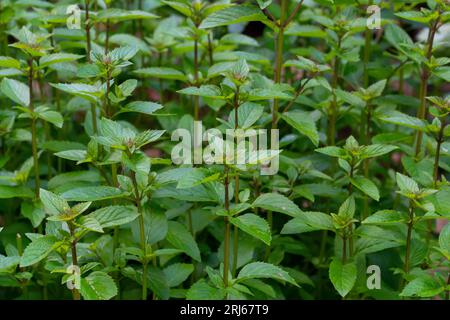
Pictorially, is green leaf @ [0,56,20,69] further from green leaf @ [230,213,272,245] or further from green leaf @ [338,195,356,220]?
green leaf @ [338,195,356,220]

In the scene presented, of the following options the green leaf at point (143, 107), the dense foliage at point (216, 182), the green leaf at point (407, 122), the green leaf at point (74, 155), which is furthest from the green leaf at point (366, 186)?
the green leaf at point (74, 155)

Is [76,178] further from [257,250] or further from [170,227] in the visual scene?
[257,250]

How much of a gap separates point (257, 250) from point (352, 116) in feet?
1.28

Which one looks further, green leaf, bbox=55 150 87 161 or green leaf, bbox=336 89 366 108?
green leaf, bbox=336 89 366 108

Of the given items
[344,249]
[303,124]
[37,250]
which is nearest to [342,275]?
[344,249]

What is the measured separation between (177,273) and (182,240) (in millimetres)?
71

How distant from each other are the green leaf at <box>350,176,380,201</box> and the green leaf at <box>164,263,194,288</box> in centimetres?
33

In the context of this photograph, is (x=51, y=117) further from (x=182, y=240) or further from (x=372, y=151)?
(x=372, y=151)

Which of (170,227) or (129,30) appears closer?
(170,227)

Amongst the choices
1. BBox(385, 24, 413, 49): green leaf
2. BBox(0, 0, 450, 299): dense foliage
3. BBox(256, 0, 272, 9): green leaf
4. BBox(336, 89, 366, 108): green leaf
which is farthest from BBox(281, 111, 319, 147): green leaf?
BBox(385, 24, 413, 49): green leaf

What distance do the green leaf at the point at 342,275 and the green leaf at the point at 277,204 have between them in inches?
4.5

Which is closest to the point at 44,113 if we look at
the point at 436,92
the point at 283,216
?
the point at 283,216

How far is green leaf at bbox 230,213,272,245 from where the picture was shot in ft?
3.27

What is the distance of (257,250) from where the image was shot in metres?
1.37
